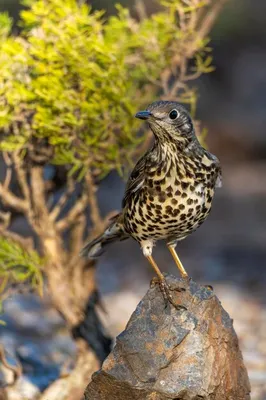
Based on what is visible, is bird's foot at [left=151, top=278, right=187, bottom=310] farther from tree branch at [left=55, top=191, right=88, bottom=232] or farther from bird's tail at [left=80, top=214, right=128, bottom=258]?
tree branch at [left=55, top=191, right=88, bottom=232]

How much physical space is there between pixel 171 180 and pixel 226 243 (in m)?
8.20

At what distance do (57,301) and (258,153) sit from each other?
12.2 meters

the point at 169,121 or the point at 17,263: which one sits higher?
the point at 169,121

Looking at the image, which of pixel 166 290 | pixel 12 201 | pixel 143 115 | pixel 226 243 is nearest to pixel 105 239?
pixel 12 201

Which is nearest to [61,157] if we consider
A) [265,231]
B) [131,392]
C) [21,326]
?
[131,392]

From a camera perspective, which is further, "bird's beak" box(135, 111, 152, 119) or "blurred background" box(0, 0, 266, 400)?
"blurred background" box(0, 0, 266, 400)

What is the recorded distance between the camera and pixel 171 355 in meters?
4.96

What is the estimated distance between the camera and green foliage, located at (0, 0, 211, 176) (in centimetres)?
580

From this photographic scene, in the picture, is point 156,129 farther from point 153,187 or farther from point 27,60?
point 27,60

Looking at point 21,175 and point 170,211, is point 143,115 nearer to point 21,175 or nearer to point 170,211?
point 170,211

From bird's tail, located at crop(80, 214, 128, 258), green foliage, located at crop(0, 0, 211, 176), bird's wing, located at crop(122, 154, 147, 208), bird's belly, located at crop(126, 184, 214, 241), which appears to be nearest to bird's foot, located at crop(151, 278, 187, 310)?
bird's belly, located at crop(126, 184, 214, 241)

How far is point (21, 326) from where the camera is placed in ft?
29.9

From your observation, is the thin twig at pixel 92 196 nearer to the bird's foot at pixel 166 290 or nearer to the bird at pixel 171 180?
the bird at pixel 171 180

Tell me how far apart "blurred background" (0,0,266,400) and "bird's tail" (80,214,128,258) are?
1.34 m
